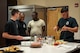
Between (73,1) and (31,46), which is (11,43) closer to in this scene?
(31,46)

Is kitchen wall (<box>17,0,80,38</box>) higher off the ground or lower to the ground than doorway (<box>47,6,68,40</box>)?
higher

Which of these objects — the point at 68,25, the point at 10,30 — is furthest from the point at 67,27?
the point at 10,30

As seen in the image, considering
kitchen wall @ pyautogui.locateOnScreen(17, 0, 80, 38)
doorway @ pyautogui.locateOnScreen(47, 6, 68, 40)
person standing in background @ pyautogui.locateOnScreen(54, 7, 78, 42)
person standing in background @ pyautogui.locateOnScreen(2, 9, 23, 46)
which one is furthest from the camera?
doorway @ pyautogui.locateOnScreen(47, 6, 68, 40)

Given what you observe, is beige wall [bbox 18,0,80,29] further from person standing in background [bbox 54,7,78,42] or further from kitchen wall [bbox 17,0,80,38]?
person standing in background [bbox 54,7,78,42]

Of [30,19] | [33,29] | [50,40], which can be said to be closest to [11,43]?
[50,40]

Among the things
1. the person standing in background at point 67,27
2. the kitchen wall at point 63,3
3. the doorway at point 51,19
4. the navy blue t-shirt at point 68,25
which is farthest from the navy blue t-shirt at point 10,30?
the doorway at point 51,19

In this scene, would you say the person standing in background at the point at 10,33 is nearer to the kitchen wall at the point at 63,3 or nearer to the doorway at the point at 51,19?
the kitchen wall at the point at 63,3

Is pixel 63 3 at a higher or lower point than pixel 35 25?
higher

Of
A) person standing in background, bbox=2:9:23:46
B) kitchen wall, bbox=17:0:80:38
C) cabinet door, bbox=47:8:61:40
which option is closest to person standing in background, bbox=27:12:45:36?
cabinet door, bbox=47:8:61:40

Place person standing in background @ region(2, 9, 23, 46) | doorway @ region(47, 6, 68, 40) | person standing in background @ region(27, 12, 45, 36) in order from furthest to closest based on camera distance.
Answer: doorway @ region(47, 6, 68, 40)
person standing in background @ region(27, 12, 45, 36)
person standing in background @ region(2, 9, 23, 46)

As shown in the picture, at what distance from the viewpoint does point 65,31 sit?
424cm

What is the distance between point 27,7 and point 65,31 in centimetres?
227

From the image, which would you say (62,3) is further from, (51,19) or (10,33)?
(10,33)

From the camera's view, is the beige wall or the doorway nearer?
the beige wall
